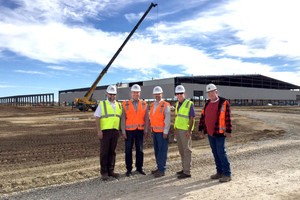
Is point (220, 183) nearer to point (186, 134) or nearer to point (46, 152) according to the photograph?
point (186, 134)

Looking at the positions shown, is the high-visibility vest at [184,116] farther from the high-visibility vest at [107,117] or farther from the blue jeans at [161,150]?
the high-visibility vest at [107,117]

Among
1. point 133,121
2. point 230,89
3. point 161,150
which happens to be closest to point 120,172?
point 161,150

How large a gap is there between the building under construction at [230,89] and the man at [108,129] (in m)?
36.8

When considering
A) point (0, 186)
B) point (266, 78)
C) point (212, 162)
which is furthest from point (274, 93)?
point (0, 186)

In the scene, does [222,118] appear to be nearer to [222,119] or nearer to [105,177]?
[222,119]

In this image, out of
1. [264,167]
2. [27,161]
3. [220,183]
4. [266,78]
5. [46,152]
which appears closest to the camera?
[220,183]

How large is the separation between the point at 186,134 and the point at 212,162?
2.09 m

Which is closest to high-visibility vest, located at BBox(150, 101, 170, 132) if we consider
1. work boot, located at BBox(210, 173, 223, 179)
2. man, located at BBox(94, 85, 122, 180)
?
man, located at BBox(94, 85, 122, 180)

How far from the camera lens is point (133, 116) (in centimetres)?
562

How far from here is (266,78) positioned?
57.8 m

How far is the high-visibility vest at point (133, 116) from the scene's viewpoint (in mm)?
5613

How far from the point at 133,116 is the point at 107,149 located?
99cm

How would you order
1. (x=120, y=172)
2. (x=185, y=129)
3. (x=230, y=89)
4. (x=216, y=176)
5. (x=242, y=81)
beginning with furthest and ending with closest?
(x=242, y=81)
(x=230, y=89)
(x=120, y=172)
(x=185, y=129)
(x=216, y=176)

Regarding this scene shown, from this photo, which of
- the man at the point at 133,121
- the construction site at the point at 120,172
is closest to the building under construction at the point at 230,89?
the construction site at the point at 120,172
